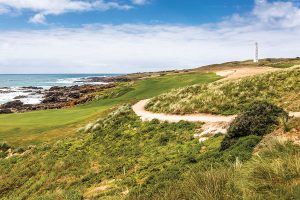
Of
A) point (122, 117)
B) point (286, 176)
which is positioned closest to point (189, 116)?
point (122, 117)

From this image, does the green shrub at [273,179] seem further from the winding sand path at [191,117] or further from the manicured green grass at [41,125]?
the manicured green grass at [41,125]

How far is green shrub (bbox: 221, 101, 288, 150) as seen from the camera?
16.4 metres

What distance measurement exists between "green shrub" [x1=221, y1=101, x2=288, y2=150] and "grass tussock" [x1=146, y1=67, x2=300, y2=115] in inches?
232

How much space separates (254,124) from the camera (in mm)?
16828

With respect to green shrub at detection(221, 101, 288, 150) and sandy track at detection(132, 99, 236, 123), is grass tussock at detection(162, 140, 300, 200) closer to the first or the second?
green shrub at detection(221, 101, 288, 150)

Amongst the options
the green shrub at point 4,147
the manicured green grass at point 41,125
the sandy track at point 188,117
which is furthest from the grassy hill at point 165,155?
the sandy track at point 188,117

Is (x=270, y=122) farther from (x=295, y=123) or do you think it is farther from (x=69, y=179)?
(x=69, y=179)

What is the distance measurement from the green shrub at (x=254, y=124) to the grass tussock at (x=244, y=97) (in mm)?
5901

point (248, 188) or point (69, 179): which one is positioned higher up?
point (248, 188)

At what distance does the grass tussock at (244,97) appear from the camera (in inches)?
1069

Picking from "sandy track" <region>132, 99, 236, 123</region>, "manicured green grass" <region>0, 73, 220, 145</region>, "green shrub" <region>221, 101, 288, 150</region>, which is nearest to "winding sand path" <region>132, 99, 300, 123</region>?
"sandy track" <region>132, 99, 236, 123</region>

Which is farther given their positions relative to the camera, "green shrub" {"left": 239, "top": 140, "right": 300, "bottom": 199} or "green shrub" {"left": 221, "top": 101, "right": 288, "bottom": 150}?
"green shrub" {"left": 221, "top": 101, "right": 288, "bottom": 150}

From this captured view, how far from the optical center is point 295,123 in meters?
14.5

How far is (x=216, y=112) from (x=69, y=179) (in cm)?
1218
